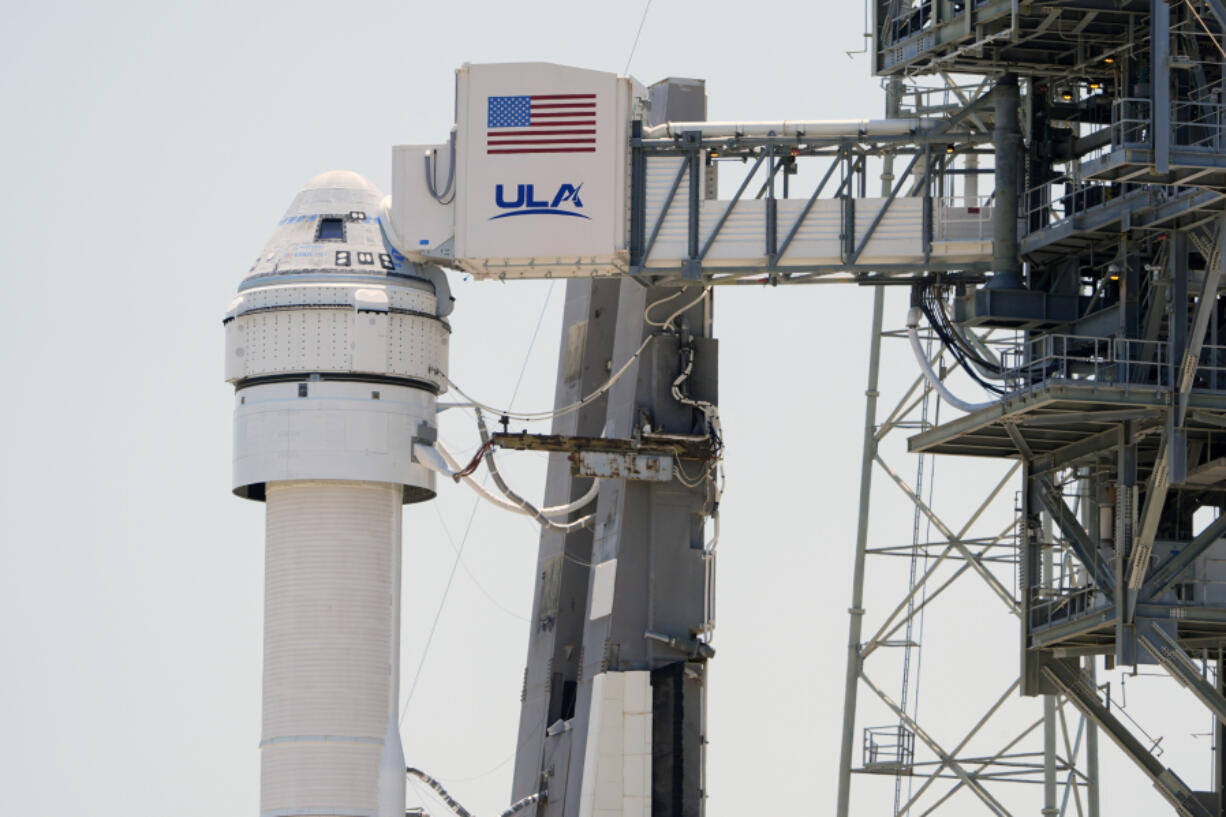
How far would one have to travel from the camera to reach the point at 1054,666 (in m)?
56.0

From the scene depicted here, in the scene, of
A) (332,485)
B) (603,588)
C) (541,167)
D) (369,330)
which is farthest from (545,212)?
(603,588)

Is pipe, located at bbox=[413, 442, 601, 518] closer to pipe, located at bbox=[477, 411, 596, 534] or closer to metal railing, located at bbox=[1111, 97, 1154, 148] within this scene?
pipe, located at bbox=[477, 411, 596, 534]

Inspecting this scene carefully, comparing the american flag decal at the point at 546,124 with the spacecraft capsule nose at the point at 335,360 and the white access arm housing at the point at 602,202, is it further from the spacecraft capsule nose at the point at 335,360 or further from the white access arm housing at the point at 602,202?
the spacecraft capsule nose at the point at 335,360

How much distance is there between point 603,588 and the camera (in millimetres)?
58875

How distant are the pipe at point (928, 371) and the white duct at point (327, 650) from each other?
10.3 meters

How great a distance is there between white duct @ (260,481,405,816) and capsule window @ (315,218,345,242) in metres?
4.88

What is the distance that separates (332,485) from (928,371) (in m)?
11.4

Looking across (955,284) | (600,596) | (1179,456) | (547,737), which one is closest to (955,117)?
(955,284)

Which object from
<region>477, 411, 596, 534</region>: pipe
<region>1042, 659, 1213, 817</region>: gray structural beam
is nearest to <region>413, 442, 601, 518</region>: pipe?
<region>477, 411, 596, 534</region>: pipe

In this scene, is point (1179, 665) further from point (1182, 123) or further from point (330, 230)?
point (330, 230)

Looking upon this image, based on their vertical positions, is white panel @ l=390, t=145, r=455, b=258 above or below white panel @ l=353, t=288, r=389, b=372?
above

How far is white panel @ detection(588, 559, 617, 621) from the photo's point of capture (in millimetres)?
58406

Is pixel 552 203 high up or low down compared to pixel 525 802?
up

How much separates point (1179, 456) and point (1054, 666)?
6.74 metres
